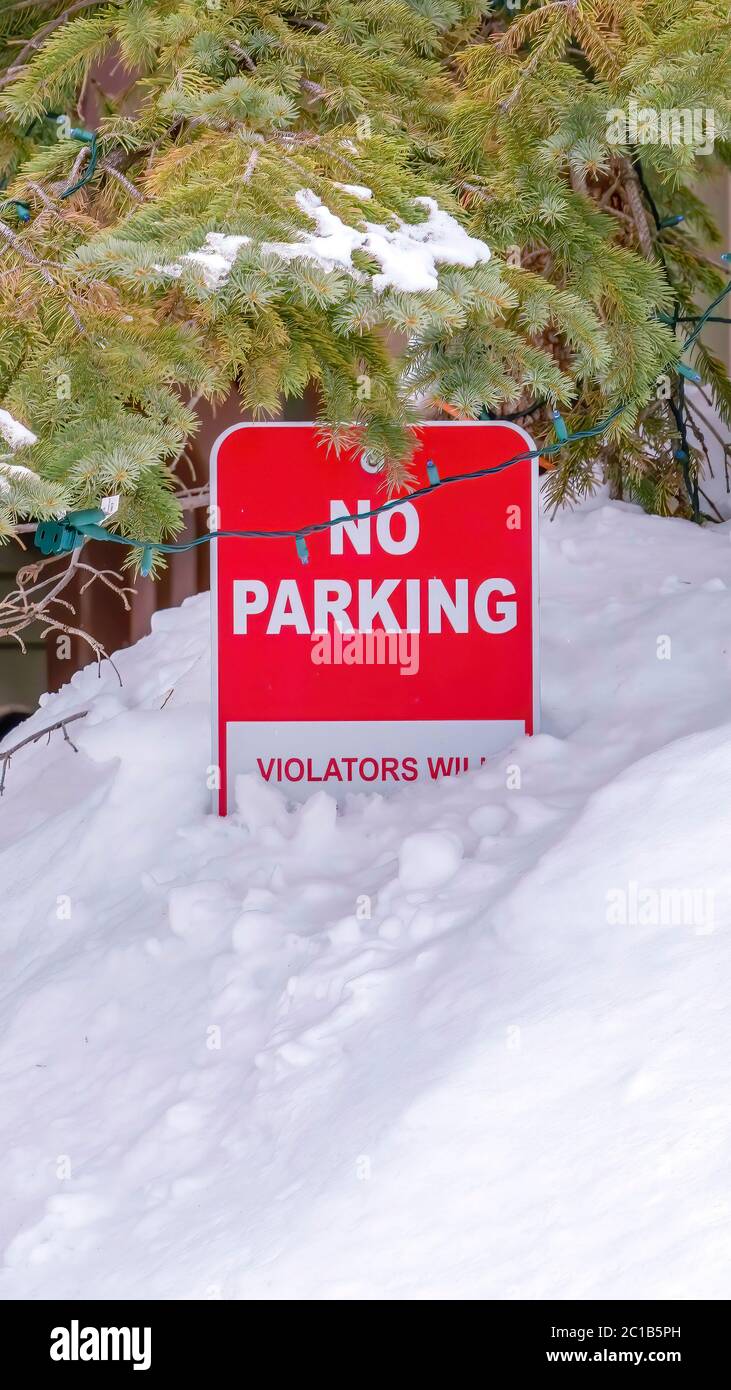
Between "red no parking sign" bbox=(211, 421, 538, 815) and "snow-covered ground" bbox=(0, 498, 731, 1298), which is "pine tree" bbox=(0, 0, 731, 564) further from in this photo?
"snow-covered ground" bbox=(0, 498, 731, 1298)

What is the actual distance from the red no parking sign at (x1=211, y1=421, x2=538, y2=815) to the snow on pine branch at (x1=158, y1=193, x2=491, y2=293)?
0.60 meters

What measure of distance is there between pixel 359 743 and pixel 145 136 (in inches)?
54.4

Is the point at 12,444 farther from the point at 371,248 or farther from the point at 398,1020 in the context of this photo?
the point at 398,1020

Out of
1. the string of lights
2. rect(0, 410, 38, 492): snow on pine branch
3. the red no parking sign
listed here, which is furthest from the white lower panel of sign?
rect(0, 410, 38, 492): snow on pine branch

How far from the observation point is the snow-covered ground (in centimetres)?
146

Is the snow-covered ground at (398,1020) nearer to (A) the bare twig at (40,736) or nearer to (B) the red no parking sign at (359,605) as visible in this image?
(B) the red no parking sign at (359,605)

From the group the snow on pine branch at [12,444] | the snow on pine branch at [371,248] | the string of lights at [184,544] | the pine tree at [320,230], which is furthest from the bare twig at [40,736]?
the snow on pine branch at [371,248]

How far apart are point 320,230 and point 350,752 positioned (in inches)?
44.0

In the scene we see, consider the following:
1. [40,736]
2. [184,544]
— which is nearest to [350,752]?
[184,544]

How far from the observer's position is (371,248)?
1857mm

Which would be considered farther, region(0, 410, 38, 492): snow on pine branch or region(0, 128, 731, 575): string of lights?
region(0, 128, 731, 575): string of lights

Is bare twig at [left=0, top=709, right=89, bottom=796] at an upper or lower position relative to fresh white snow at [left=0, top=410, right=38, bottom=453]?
lower

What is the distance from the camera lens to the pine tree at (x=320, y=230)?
6.00 ft

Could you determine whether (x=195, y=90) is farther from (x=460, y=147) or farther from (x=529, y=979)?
(x=529, y=979)
